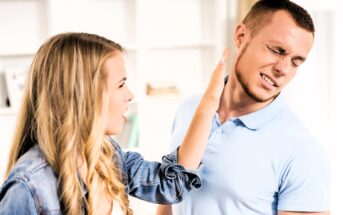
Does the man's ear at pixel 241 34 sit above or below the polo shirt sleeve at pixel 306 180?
above

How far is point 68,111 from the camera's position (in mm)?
997

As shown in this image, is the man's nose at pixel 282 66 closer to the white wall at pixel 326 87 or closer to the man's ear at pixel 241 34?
the man's ear at pixel 241 34

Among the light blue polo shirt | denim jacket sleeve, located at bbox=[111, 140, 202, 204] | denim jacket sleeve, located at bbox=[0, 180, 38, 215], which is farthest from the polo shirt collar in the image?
denim jacket sleeve, located at bbox=[0, 180, 38, 215]

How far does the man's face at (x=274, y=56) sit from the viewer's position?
4.18ft

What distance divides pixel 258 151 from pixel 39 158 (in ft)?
1.97

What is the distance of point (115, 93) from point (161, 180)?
0.28 m

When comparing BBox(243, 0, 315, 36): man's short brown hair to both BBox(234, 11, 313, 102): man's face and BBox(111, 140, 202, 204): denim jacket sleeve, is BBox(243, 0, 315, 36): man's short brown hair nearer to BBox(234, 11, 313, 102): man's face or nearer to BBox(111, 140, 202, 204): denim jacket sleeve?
BBox(234, 11, 313, 102): man's face

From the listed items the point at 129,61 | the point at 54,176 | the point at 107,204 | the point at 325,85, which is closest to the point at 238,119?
the point at 107,204

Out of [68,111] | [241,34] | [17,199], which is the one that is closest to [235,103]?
[241,34]

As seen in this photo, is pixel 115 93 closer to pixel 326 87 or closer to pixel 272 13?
pixel 272 13

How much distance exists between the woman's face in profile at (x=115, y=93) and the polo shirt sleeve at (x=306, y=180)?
1.56 ft

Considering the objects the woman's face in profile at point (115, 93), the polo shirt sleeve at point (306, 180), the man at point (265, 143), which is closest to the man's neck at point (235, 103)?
the man at point (265, 143)

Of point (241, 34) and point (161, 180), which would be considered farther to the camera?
point (241, 34)

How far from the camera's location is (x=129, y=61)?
2812 mm
